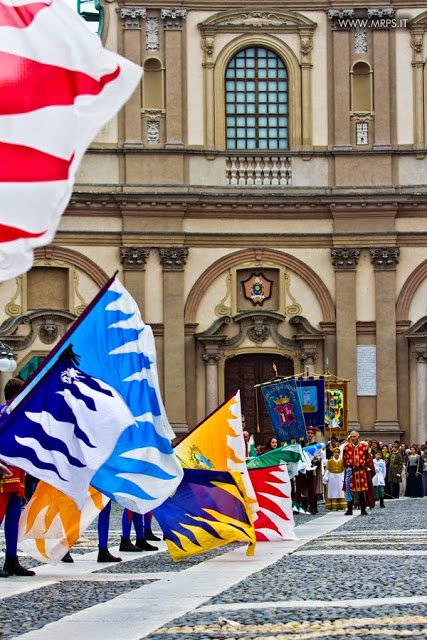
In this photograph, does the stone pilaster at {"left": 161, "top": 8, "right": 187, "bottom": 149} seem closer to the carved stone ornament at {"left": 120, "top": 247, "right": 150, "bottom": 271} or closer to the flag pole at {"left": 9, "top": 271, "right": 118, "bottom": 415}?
the carved stone ornament at {"left": 120, "top": 247, "right": 150, "bottom": 271}

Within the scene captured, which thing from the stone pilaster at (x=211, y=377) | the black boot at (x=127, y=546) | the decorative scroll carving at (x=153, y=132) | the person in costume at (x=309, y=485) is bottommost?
the black boot at (x=127, y=546)

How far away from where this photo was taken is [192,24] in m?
37.1

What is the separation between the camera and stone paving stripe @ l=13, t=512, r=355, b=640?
802 centimetres

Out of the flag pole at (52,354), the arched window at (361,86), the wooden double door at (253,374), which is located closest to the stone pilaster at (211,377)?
the wooden double door at (253,374)

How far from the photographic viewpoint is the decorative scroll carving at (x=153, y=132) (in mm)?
36688

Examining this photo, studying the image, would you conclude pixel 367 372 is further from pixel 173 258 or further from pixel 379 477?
pixel 379 477

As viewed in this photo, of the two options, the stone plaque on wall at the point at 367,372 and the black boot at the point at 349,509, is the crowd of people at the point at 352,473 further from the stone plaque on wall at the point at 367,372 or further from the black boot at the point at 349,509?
the stone plaque on wall at the point at 367,372

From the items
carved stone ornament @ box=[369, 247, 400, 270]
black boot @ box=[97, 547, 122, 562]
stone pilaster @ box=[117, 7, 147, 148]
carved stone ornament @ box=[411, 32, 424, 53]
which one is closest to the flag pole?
black boot @ box=[97, 547, 122, 562]

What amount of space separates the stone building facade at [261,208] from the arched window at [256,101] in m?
0.04

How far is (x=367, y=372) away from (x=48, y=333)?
25.8 feet

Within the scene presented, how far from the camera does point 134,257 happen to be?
36.4 metres

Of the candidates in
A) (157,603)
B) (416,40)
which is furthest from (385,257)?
(157,603)

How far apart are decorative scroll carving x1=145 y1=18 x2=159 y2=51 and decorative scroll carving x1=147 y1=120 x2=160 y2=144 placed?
1854mm

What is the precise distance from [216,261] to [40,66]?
100ft
